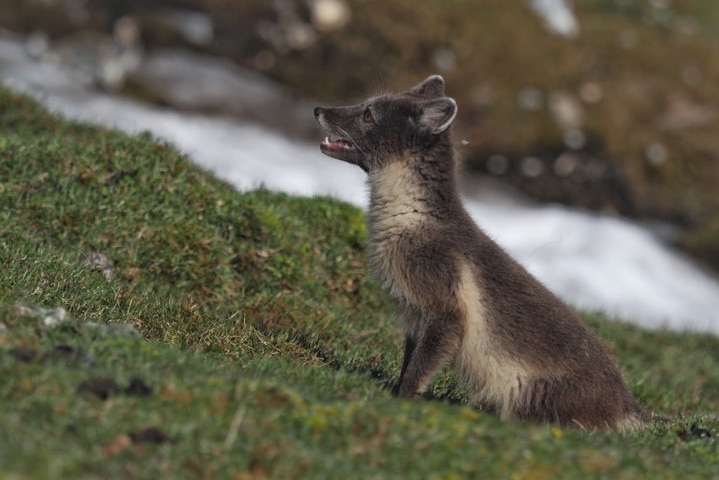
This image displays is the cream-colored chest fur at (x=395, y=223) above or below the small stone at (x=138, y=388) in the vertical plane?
above

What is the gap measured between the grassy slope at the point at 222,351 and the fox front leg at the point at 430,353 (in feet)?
0.90

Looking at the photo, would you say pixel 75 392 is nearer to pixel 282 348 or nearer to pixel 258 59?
pixel 282 348

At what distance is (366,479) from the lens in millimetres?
5699

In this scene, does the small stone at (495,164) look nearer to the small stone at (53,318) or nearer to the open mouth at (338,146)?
the open mouth at (338,146)

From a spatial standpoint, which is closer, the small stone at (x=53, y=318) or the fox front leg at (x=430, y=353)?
the small stone at (x=53, y=318)

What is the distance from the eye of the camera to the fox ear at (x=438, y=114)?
28.5ft

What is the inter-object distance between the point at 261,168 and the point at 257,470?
1980 cm

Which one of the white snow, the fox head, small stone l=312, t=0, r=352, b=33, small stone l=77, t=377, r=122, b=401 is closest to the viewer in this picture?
small stone l=77, t=377, r=122, b=401

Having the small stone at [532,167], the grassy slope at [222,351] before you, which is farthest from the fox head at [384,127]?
the small stone at [532,167]

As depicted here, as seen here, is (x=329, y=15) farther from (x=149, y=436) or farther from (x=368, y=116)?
(x=149, y=436)

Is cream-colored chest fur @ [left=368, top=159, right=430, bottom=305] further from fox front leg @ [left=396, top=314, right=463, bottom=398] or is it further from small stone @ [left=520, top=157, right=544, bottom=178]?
small stone @ [left=520, top=157, right=544, bottom=178]

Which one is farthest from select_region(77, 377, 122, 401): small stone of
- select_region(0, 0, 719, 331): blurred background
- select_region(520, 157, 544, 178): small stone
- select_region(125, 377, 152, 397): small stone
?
select_region(520, 157, 544, 178): small stone

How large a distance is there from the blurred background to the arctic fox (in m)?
17.8

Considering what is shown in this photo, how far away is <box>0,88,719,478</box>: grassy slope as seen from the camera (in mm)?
5793
